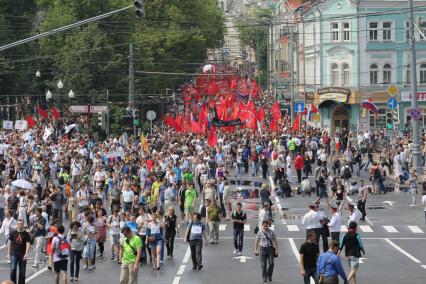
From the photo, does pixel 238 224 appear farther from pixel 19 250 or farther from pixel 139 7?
pixel 19 250

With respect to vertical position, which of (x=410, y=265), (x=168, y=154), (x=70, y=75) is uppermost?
(x=70, y=75)

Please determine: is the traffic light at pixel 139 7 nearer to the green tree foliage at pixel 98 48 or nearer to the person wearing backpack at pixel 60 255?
the person wearing backpack at pixel 60 255

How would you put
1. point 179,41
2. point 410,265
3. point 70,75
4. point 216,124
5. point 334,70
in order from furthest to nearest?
point 179,41 < point 334,70 < point 70,75 < point 216,124 < point 410,265

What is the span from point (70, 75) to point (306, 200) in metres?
39.7

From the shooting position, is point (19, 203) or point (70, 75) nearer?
point (19, 203)

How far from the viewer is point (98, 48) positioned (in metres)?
80.6

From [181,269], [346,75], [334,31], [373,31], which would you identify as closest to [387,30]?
[373,31]

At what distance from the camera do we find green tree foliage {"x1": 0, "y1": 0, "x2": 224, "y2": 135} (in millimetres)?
80562

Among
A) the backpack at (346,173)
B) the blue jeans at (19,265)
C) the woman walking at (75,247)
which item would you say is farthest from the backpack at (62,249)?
the backpack at (346,173)

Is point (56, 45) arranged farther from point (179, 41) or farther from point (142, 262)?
point (142, 262)

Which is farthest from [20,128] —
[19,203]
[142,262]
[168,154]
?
[142,262]

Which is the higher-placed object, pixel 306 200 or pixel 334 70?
pixel 334 70

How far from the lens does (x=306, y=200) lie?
43188mm

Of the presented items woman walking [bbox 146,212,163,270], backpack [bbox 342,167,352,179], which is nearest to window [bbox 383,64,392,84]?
backpack [bbox 342,167,352,179]
